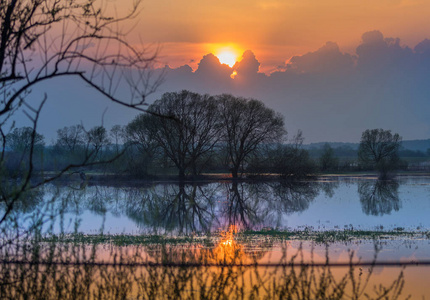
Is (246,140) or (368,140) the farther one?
(368,140)

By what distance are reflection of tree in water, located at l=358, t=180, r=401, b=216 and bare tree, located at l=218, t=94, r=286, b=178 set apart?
14.4 metres

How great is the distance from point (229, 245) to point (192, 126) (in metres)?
40.8

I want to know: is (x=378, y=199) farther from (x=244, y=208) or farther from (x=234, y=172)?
(x=234, y=172)

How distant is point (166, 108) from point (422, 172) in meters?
41.5

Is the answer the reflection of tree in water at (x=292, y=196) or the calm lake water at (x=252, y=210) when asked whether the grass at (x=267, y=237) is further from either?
the reflection of tree in water at (x=292, y=196)

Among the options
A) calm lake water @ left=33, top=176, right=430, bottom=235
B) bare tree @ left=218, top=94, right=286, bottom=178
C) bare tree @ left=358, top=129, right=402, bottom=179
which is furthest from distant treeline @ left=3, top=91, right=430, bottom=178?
bare tree @ left=358, top=129, right=402, bottom=179

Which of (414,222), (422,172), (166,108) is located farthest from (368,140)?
(414,222)

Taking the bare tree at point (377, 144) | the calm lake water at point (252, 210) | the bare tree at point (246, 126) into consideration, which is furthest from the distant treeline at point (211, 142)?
the bare tree at point (377, 144)

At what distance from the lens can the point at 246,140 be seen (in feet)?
204

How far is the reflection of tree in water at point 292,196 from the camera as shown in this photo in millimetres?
34875

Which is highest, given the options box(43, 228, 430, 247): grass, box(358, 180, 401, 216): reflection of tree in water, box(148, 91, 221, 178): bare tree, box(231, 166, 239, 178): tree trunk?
box(148, 91, 221, 178): bare tree

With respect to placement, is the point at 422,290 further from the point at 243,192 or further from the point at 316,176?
the point at 316,176

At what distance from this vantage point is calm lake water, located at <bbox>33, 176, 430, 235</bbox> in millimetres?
24594

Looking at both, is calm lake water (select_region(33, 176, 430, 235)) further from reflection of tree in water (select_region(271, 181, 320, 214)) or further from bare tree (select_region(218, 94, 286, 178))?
bare tree (select_region(218, 94, 286, 178))
